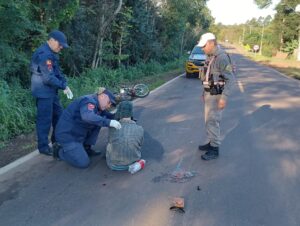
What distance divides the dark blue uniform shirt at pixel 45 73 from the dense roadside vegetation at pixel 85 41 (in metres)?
1.66

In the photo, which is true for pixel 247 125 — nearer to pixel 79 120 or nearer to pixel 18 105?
pixel 79 120

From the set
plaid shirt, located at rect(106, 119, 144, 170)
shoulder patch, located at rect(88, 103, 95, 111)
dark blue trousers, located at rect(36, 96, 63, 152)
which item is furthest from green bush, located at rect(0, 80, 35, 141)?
plaid shirt, located at rect(106, 119, 144, 170)

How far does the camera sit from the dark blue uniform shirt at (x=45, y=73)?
20.0 ft

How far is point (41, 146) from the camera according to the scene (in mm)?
6461

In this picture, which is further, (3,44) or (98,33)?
(98,33)

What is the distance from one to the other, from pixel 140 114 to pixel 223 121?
2.21 meters

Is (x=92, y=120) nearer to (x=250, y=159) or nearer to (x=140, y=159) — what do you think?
(x=140, y=159)

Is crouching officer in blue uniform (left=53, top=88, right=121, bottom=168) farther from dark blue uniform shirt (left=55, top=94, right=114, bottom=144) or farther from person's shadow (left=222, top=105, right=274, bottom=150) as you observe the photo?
person's shadow (left=222, top=105, right=274, bottom=150)

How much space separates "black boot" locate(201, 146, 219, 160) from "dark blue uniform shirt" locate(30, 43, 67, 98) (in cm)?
261

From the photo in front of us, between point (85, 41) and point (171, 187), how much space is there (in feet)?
38.3

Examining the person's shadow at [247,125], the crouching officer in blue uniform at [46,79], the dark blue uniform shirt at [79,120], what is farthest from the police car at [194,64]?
the dark blue uniform shirt at [79,120]

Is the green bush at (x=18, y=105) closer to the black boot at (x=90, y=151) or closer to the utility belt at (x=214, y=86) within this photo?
the black boot at (x=90, y=151)

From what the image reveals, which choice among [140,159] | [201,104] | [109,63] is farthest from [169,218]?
[109,63]

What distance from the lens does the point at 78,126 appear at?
593 centimetres
